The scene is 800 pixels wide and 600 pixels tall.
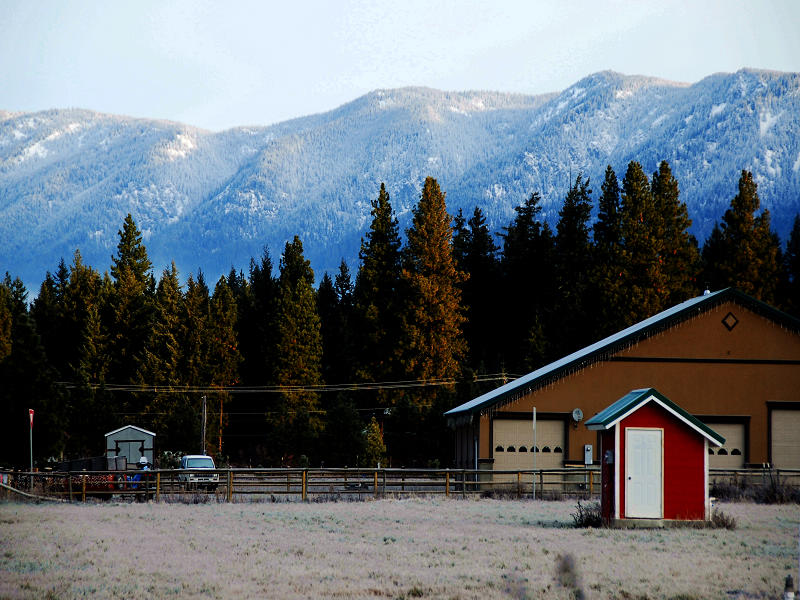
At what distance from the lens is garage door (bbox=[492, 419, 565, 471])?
4219cm

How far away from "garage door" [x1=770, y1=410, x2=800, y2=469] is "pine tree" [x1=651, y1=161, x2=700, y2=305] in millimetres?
23983

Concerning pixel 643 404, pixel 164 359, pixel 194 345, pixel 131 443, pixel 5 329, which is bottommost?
pixel 131 443

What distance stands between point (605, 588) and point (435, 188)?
58.9 m

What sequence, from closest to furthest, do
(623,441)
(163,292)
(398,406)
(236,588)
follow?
(236,588)
(623,441)
(398,406)
(163,292)

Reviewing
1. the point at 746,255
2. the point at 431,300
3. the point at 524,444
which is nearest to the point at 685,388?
the point at 524,444

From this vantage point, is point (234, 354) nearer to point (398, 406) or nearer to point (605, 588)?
→ point (398, 406)

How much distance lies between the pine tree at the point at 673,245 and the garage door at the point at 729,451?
80.6ft

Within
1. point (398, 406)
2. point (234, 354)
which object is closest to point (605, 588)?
point (398, 406)

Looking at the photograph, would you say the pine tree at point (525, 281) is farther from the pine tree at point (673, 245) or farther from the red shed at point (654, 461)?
the red shed at point (654, 461)

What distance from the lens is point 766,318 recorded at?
43656 millimetres

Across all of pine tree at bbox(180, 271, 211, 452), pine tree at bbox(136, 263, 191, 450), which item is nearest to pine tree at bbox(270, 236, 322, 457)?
pine tree at bbox(180, 271, 211, 452)

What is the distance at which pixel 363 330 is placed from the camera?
7650 centimetres

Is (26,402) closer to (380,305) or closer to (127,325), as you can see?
(380,305)

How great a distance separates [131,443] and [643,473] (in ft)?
126
